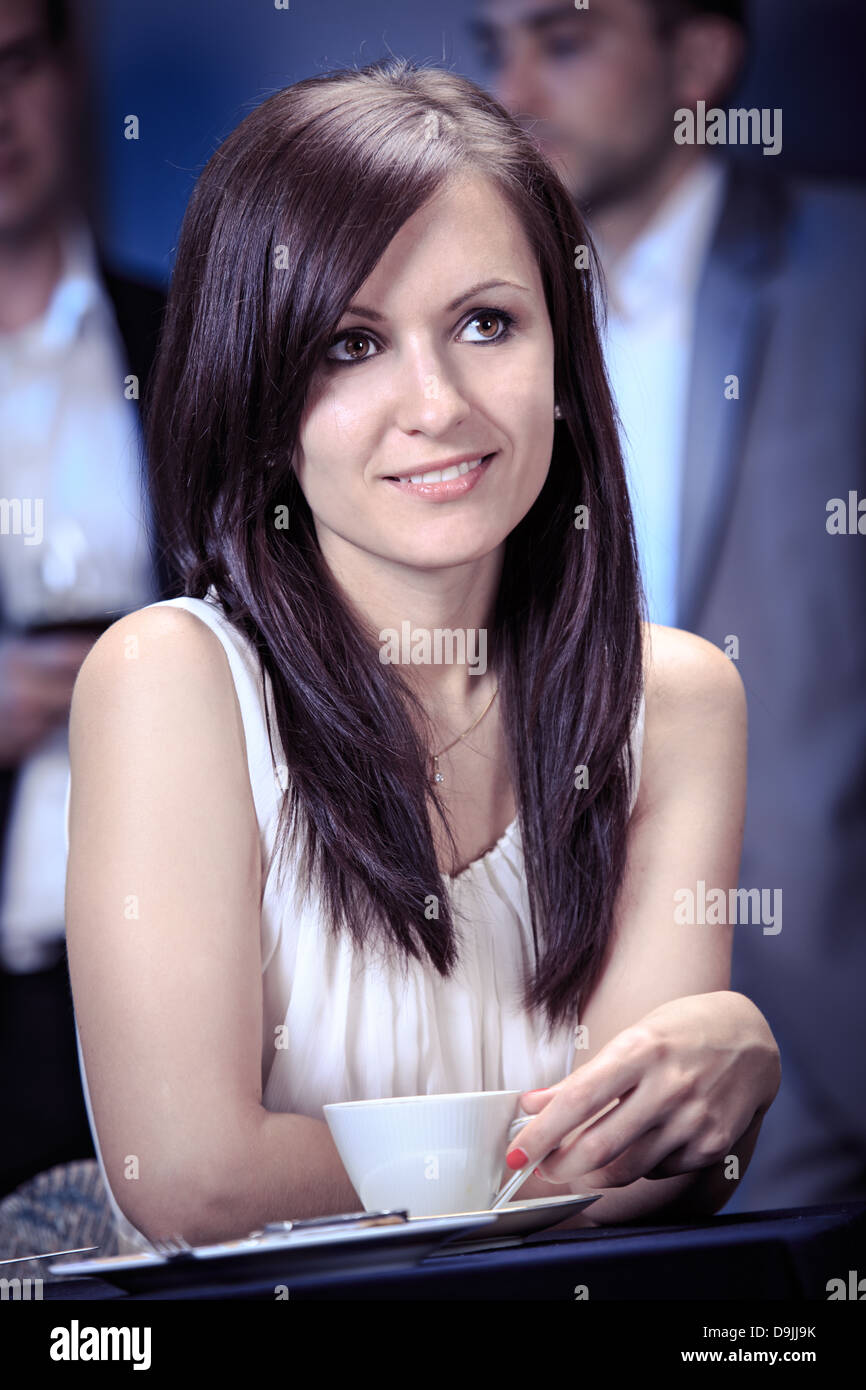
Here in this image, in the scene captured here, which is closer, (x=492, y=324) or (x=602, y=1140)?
(x=602, y=1140)

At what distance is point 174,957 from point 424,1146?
33 centimetres

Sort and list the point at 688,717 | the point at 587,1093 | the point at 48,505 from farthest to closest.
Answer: the point at 48,505 → the point at 688,717 → the point at 587,1093

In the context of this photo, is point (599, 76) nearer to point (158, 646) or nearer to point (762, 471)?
point (762, 471)

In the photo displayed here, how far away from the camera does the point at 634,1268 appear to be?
763 mm

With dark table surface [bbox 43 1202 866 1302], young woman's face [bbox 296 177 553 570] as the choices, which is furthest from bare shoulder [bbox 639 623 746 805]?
dark table surface [bbox 43 1202 866 1302]

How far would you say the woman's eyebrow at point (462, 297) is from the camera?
1190 mm

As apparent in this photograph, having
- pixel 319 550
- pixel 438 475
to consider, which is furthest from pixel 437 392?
pixel 319 550

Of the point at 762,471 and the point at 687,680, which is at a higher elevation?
the point at 762,471

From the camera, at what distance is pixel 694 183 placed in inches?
113

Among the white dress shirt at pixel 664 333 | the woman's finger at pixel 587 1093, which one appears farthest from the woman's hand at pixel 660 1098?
the white dress shirt at pixel 664 333

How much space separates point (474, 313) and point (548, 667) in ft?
1.19

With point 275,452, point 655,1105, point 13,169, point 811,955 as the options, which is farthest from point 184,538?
point 811,955

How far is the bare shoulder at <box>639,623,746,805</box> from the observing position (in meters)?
1.44

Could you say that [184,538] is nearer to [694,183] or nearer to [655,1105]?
[655,1105]
